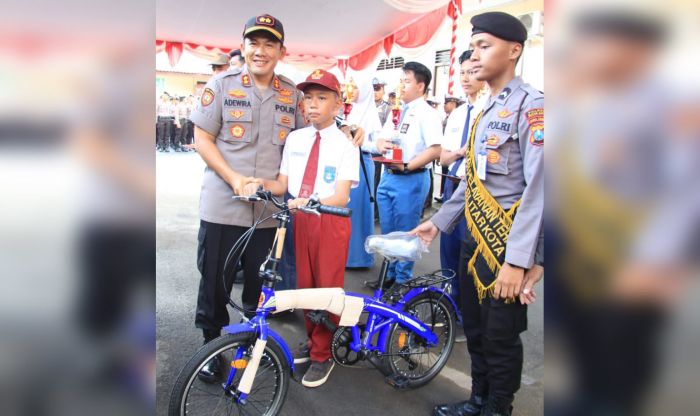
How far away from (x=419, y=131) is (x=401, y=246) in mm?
1747

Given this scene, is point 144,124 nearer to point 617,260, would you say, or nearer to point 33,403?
point 33,403

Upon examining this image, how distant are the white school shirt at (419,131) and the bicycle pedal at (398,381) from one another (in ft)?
6.20

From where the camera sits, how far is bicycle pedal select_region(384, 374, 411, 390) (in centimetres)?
271

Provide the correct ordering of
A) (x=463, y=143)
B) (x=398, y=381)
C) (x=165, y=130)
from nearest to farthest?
(x=398, y=381)
(x=463, y=143)
(x=165, y=130)

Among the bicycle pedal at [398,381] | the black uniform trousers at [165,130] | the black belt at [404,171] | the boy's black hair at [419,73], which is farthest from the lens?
the black uniform trousers at [165,130]

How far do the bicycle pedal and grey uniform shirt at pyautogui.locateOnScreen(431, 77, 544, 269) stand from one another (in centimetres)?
124

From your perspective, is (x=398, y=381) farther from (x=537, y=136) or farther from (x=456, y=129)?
(x=456, y=129)

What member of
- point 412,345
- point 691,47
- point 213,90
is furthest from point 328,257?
point 691,47

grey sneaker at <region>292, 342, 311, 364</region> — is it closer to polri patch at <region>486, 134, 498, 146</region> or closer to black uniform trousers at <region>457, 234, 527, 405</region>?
black uniform trousers at <region>457, 234, 527, 405</region>

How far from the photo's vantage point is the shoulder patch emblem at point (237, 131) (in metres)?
2.52

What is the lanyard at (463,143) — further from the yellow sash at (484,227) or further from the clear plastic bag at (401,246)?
the yellow sash at (484,227)

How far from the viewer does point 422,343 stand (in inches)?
111

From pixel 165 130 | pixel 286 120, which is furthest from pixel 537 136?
pixel 165 130

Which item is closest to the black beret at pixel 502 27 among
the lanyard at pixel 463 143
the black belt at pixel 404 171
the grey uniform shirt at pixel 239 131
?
the grey uniform shirt at pixel 239 131
